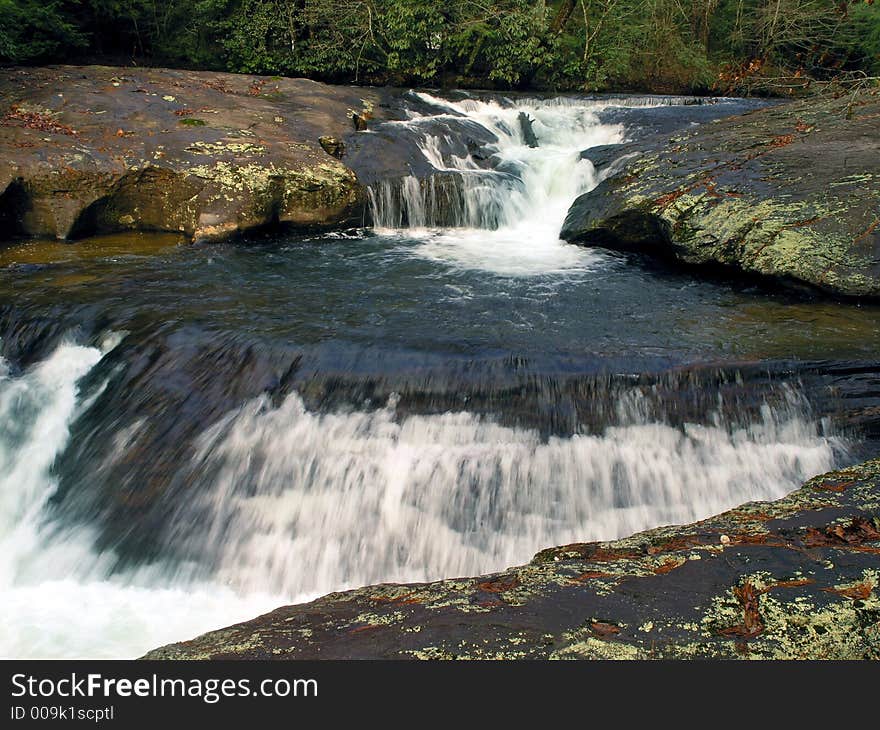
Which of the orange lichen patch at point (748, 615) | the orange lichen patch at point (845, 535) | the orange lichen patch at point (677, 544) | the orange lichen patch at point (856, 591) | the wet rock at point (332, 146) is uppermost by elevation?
the wet rock at point (332, 146)

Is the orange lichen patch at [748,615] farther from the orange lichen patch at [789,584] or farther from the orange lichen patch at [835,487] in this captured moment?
the orange lichen patch at [835,487]

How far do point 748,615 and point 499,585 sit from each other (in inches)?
36.0

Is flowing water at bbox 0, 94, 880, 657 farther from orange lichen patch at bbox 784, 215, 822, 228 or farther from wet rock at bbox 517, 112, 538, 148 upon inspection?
wet rock at bbox 517, 112, 538, 148

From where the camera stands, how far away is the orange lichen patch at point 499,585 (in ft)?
8.54

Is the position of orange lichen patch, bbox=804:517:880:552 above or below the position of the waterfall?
below

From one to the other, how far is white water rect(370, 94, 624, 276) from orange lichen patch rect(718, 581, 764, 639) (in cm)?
582

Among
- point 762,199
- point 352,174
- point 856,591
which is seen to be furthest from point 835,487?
point 352,174

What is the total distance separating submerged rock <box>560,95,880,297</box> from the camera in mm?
6586

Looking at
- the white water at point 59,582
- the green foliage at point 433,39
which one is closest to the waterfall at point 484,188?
the green foliage at point 433,39

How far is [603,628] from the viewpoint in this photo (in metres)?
2.20

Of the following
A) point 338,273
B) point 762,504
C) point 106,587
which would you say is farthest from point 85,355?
point 762,504

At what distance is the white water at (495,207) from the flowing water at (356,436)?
A: 2279 mm

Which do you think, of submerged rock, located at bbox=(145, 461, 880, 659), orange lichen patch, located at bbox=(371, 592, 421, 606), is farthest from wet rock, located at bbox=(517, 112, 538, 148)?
orange lichen patch, located at bbox=(371, 592, 421, 606)

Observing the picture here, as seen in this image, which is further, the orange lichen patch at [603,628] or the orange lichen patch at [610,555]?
the orange lichen patch at [610,555]
